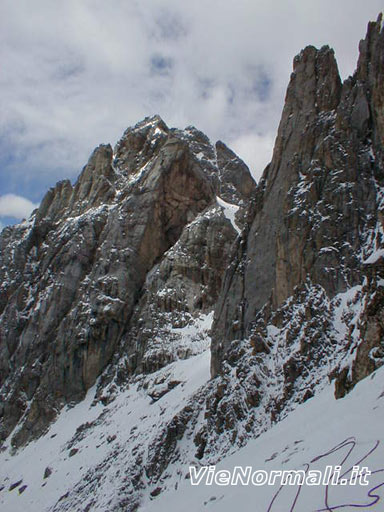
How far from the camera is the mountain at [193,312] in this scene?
1808 centimetres

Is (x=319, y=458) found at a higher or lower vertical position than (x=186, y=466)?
higher

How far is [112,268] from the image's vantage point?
44.2m

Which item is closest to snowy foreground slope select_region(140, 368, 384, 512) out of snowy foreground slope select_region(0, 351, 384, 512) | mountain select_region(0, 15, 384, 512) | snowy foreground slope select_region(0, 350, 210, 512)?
snowy foreground slope select_region(0, 351, 384, 512)

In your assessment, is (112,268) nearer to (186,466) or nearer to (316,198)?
(316,198)

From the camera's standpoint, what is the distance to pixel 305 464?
835cm

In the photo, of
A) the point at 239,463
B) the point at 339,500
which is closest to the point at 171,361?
the point at 239,463

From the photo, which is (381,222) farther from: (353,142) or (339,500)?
(339,500)

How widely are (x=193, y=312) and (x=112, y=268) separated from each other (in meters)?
10.00

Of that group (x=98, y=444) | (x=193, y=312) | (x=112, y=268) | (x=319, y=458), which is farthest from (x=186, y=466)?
(x=112, y=268)

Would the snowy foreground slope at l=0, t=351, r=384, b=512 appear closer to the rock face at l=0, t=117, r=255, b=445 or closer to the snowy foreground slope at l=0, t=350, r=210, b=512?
the snowy foreground slope at l=0, t=350, r=210, b=512

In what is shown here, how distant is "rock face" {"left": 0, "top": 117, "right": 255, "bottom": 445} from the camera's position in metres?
40.5

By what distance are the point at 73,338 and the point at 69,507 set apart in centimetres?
2122

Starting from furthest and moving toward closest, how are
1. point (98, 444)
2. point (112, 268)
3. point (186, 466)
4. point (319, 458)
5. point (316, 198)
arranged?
point (112, 268), point (98, 444), point (316, 198), point (186, 466), point (319, 458)

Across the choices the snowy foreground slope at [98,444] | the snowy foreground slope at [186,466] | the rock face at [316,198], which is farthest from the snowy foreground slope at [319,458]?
the snowy foreground slope at [98,444]
